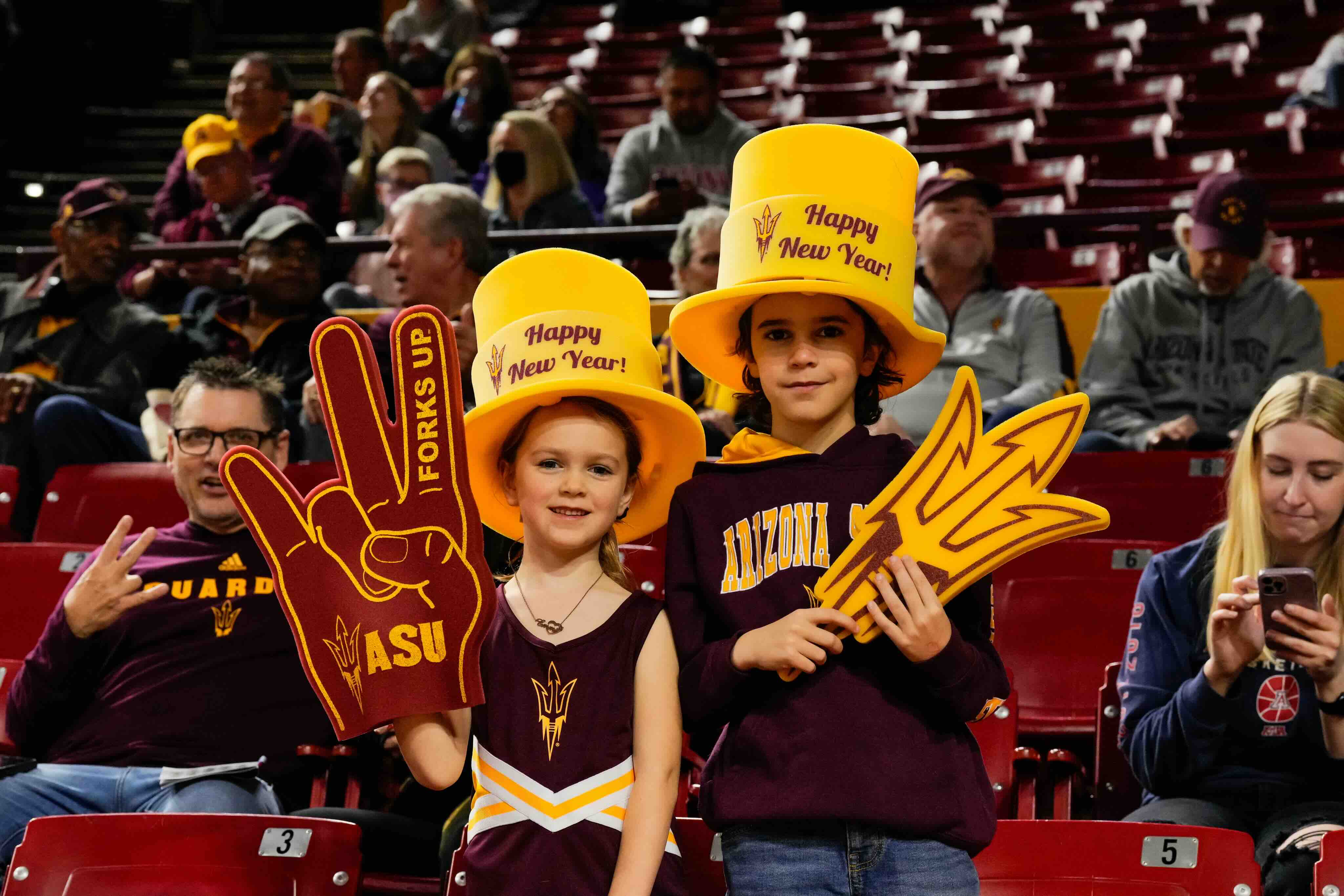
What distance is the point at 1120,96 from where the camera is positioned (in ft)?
27.4

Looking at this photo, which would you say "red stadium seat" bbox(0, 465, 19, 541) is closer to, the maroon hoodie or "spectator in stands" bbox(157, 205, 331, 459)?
"spectator in stands" bbox(157, 205, 331, 459)

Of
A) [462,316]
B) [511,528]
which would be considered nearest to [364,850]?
[511,528]

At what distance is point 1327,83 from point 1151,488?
4581mm

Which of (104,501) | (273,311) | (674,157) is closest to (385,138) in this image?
(674,157)

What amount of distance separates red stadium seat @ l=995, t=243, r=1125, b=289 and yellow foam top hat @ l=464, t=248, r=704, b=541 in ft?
13.9

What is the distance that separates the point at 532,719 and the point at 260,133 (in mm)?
5676

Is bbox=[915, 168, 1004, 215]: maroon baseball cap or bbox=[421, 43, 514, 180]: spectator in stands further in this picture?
bbox=[421, 43, 514, 180]: spectator in stands

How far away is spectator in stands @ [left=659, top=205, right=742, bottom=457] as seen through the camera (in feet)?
13.0

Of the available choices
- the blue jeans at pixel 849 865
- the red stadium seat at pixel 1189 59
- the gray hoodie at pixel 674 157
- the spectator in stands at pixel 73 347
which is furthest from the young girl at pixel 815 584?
the red stadium seat at pixel 1189 59

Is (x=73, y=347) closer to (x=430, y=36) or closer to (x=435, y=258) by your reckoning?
(x=435, y=258)

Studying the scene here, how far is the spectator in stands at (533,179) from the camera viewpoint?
576 cm


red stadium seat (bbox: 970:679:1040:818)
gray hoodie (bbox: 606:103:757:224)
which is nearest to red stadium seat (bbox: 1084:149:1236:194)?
gray hoodie (bbox: 606:103:757:224)

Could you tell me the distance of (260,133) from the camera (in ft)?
23.4

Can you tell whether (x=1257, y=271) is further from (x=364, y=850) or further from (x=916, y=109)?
(x=916, y=109)
